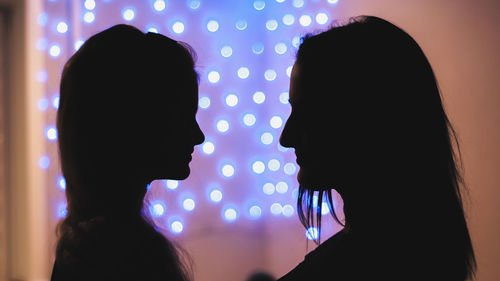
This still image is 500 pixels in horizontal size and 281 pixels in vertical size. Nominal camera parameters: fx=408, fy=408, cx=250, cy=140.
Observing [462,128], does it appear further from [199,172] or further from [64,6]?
[64,6]

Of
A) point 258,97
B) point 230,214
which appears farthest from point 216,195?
point 258,97

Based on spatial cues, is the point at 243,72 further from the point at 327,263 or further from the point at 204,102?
the point at 327,263

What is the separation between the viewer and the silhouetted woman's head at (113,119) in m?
0.71

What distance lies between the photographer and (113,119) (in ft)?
2.34

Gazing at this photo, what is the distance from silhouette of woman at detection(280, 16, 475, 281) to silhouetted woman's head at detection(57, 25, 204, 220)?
0.32 m

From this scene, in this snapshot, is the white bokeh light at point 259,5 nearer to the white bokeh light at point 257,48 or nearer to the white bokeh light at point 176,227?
the white bokeh light at point 257,48

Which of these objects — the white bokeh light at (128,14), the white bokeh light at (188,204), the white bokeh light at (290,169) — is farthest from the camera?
the white bokeh light at (290,169)

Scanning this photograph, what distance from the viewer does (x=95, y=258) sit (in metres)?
0.60

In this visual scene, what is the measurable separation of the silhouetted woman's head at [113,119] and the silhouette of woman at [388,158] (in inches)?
12.6

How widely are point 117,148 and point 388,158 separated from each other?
1.58 ft

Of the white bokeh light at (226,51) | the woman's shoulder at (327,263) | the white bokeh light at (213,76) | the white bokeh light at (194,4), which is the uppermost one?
the white bokeh light at (194,4)

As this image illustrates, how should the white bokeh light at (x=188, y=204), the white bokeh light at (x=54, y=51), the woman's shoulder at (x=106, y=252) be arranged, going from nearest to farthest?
the woman's shoulder at (x=106, y=252)
the white bokeh light at (x=54, y=51)
the white bokeh light at (x=188, y=204)

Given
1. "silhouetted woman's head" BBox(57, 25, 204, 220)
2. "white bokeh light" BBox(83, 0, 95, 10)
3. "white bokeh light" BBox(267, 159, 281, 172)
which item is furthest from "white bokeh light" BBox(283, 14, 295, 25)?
"silhouetted woman's head" BBox(57, 25, 204, 220)

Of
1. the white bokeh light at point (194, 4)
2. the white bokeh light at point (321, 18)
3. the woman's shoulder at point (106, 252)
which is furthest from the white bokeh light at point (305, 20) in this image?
the woman's shoulder at point (106, 252)
